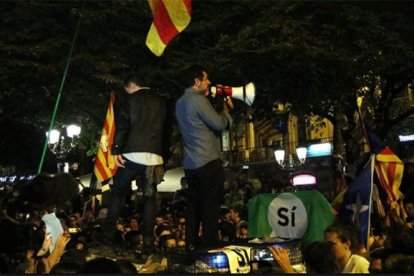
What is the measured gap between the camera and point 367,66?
49.2 ft

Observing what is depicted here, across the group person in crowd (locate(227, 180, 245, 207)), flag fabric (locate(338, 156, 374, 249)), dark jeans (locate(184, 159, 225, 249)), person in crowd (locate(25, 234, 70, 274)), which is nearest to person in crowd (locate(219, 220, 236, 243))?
flag fabric (locate(338, 156, 374, 249))

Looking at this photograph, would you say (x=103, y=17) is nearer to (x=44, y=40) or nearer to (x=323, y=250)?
(x=44, y=40)

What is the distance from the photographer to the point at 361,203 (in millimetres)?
6730

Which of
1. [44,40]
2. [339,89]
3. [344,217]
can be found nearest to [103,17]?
[44,40]

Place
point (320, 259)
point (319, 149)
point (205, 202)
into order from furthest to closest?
point (319, 149), point (205, 202), point (320, 259)

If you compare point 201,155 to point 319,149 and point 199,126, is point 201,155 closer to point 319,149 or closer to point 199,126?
point 199,126

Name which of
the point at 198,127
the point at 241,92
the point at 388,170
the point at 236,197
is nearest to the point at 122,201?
the point at 198,127

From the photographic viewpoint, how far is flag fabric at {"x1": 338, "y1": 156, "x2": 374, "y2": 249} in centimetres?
645

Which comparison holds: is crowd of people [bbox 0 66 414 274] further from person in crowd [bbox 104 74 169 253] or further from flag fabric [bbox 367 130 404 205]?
flag fabric [bbox 367 130 404 205]

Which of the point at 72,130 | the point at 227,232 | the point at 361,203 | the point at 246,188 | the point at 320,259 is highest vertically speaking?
the point at 72,130

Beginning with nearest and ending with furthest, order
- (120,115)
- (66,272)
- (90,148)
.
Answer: (66,272) < (120,115) < (90,148)

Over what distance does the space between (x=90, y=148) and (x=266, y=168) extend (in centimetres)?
1982

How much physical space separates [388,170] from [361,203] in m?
1.43

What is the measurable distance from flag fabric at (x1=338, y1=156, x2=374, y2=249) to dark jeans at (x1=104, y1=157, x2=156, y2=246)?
2.11 m
